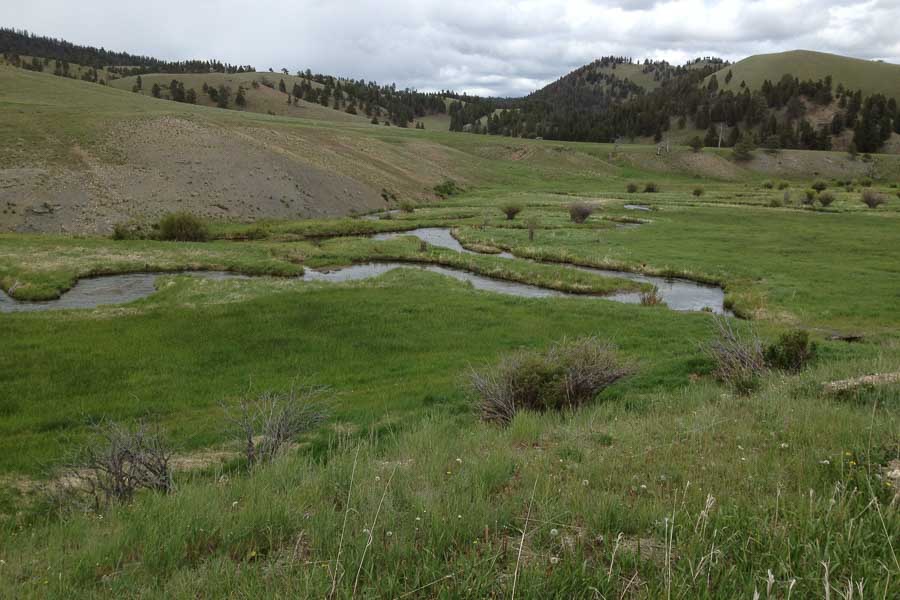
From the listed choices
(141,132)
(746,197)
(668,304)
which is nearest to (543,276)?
(668,304)

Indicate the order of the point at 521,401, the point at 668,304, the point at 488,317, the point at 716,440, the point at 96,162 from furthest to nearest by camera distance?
the point at 96,162 → the point at 668,304 → the point at 488,317 → the point at 521,401 → the point at 716,440

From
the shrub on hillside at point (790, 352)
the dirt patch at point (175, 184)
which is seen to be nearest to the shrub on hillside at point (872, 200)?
the dirt patch at point (175, 184)

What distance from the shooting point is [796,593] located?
3279 millimetres

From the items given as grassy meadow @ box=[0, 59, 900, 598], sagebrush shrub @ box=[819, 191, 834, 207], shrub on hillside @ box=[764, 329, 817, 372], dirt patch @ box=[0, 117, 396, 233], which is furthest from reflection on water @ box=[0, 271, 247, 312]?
sagebrush shrub @ box=[819, 191, 834, 207]

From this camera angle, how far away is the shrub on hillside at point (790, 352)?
13.2 metres

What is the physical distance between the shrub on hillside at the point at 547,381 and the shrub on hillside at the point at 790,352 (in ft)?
14.4

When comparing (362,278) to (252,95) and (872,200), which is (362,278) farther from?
(252,95)

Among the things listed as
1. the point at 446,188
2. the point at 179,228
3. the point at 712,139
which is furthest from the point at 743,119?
the point at 179,228

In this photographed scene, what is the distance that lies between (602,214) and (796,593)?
61.7 m

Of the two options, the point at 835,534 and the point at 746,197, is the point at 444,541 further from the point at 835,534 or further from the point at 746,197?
the point at 746,197

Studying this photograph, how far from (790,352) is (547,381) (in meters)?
6.92

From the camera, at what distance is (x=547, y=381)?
1120 cm

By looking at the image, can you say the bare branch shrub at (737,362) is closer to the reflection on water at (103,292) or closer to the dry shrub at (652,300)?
the dry shrub at (652,300)

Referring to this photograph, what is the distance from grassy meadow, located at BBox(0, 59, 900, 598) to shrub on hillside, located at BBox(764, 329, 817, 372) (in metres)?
0.51
